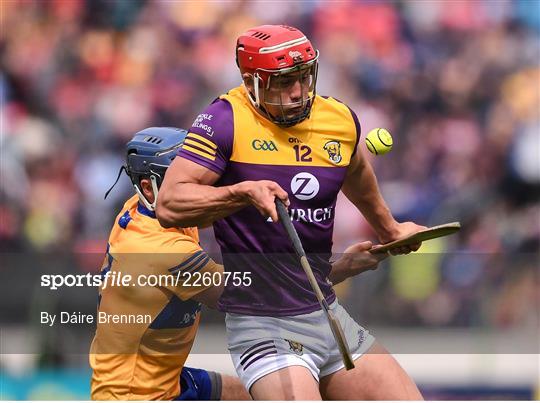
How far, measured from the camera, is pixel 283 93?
4535mm

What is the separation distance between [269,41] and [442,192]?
564 centimetres

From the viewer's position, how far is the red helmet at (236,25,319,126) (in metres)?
4.52

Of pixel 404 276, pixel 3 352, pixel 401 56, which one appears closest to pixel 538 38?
pixel 401 56

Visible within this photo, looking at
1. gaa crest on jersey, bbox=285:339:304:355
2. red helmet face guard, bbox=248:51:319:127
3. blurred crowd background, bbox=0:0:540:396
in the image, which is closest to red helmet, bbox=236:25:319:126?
red helmet face guard, bbox=248:51:319:127

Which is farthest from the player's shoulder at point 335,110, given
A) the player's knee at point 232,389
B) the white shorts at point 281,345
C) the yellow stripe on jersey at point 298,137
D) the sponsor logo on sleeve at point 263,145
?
the player's knee at point 232,389

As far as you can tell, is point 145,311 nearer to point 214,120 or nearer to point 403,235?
point 214,120

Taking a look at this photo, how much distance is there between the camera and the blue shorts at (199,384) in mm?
5035

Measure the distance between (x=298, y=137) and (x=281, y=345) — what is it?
764mm

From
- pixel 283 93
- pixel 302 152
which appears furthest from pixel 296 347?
pixel 283 93

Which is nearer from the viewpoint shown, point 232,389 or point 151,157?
point 151,157

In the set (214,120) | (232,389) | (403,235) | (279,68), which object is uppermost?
(279,68)

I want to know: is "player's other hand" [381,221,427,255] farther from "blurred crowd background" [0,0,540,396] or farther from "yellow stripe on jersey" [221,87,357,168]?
"blurred crowd background" [0,0,540,396]

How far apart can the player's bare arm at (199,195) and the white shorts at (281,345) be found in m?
0.46

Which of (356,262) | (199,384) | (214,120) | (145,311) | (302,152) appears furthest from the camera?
(199,384)
